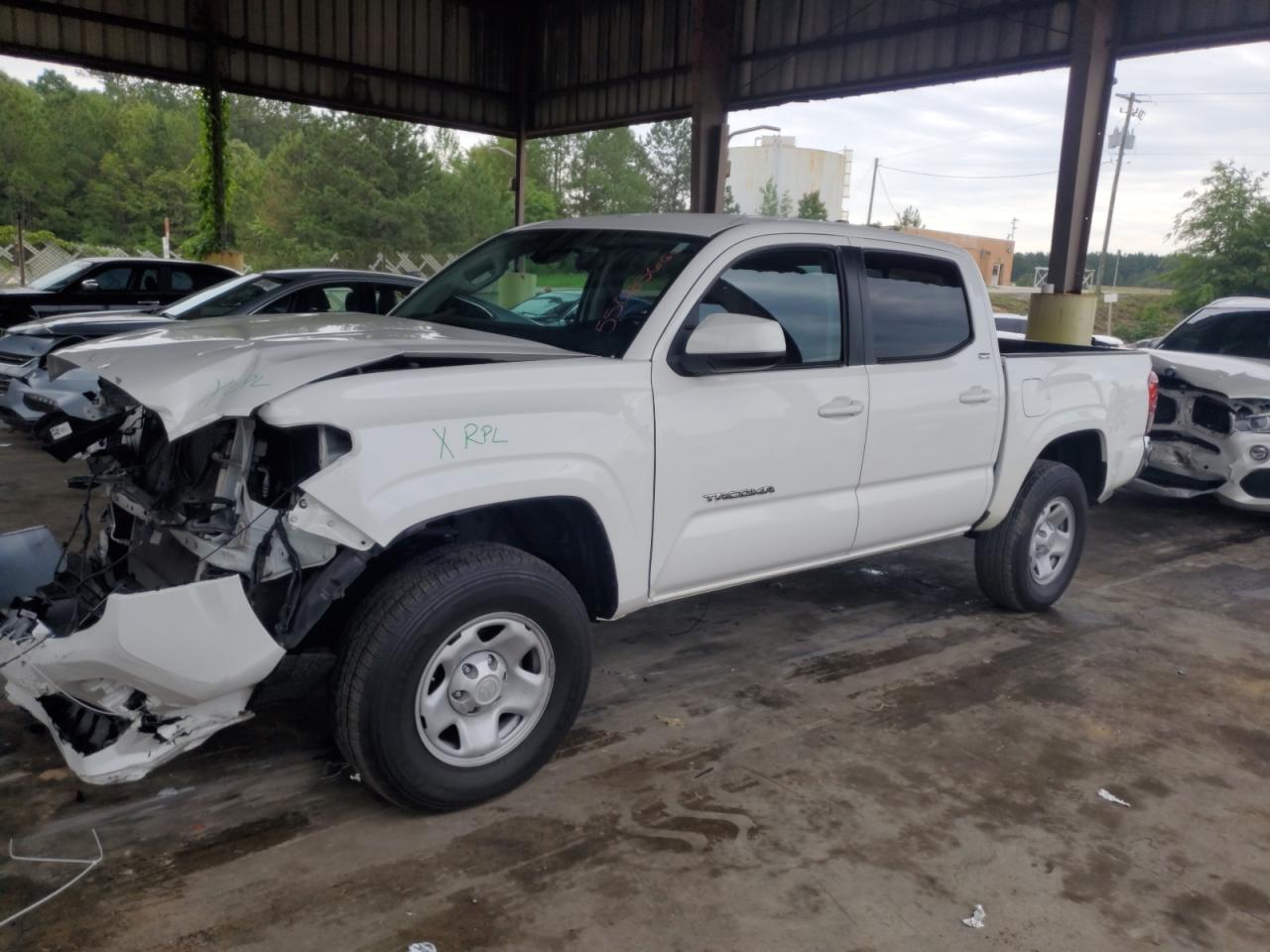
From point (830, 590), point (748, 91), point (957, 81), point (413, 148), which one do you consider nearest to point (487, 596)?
point (830, 590)

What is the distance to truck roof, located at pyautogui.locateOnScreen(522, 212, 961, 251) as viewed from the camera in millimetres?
4156

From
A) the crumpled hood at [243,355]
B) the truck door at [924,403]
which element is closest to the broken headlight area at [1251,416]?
the truck door at [924,403]

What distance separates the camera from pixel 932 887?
307 cm

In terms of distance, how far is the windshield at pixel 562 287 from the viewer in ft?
12.8

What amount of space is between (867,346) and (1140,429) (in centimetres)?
256

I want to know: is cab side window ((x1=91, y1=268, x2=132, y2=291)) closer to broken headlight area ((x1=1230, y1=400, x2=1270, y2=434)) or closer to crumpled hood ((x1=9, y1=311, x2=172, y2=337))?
crumpled hood ((x1=9, y1=311, x2=172, y2=337))

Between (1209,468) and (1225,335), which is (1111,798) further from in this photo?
(1225,335)

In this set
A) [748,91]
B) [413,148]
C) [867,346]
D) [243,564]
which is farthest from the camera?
[413,148]

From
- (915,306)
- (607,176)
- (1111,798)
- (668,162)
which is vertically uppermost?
(668,162)

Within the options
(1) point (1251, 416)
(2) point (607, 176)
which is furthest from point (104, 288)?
(2) point (607, 176)

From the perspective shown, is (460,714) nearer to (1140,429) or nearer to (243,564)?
(243,564)

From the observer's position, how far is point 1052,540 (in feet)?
18.6

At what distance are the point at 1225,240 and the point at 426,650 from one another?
35315 millimetres

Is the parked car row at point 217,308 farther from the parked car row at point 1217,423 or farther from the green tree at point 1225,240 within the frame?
the green tree at point 1225,240
